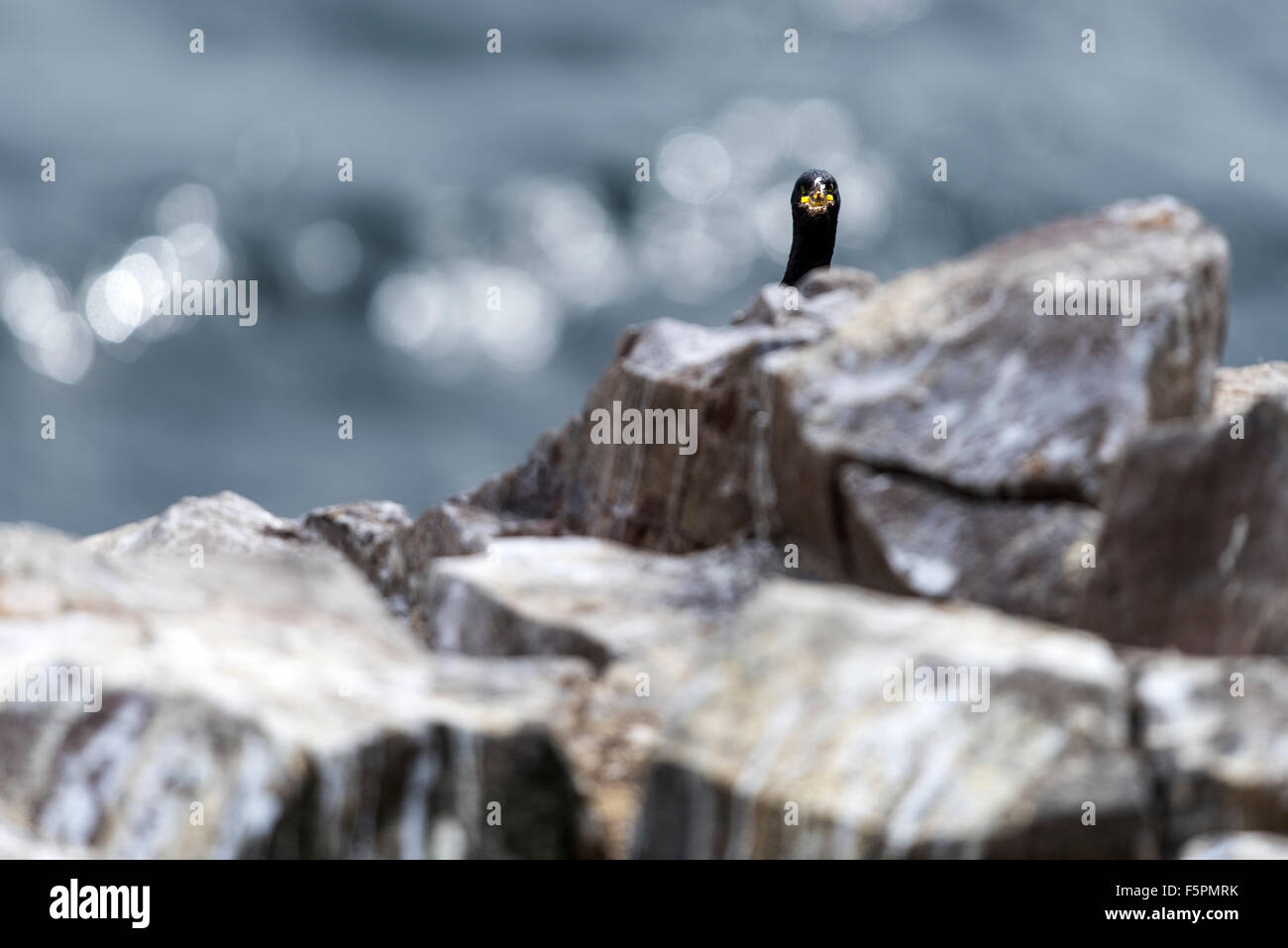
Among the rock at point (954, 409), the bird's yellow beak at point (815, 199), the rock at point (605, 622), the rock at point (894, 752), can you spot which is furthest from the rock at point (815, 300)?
the bird's yellow beak at point (815, 199)

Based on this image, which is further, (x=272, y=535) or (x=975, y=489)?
(x=272, y=535)

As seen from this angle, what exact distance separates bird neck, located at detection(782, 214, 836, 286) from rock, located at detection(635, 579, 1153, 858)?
787 cm

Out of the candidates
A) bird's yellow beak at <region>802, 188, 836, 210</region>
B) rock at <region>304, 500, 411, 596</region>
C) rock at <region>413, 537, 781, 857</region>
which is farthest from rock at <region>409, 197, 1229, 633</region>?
bird's yellow beak at <region>802, 188, 836, 210</region>

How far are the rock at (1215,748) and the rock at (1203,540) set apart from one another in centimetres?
80

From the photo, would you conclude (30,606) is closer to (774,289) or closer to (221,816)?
(221,816)

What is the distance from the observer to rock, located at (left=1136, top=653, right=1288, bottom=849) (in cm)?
483

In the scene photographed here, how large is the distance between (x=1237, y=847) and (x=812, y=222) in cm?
870

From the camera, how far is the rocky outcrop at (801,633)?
483cm

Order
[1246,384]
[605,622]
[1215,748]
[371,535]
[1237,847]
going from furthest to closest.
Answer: [371,535], [1246,384], [605,622], [1215,748], [1237,847]

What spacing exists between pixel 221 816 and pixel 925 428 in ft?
11.0

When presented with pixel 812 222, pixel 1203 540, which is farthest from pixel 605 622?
pixel 812 222

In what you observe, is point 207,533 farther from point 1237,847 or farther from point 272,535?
point 1237,847

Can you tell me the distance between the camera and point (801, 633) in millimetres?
5309
